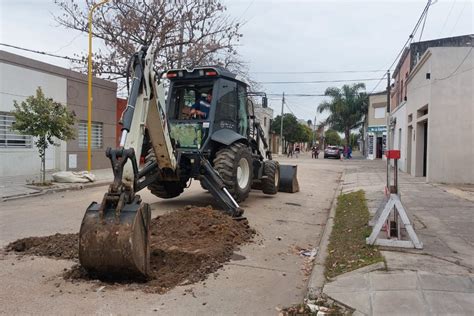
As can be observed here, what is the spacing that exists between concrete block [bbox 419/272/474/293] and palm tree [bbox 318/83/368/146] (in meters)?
53.9

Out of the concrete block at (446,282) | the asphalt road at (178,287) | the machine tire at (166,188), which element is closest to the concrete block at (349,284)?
the asphalt road at (178,287)

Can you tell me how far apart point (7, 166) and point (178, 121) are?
9.40 m

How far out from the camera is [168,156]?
8102 millimetres

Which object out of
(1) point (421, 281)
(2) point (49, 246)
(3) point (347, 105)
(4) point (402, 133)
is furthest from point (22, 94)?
(3) point (347, 105)

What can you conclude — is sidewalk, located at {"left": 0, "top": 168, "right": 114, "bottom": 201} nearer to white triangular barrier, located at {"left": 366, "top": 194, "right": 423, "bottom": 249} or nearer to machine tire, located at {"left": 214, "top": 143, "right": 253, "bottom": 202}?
machine tire, located at {"left": 214, "top": 143, "right": 253, "bottom": 202}

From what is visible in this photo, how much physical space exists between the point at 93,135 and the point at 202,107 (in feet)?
42.0

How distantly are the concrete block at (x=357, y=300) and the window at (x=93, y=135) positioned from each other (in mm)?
17864

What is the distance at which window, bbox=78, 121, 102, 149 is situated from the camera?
2033cm

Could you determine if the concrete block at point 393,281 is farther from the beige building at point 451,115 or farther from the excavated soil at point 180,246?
the beige building at point 451,115

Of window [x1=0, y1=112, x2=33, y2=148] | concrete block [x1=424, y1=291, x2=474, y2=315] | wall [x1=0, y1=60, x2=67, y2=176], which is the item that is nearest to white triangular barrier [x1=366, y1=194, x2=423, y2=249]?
concrete block [x1=424, y1=291, x2=474, y2=315]

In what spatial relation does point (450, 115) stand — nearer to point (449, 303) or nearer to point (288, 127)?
point (449, 303)

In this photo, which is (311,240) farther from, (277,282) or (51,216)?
(51,216)

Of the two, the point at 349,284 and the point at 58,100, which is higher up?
the point at 58,100

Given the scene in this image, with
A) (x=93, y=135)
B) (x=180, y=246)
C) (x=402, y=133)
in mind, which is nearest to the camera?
(x=180, y=246)
